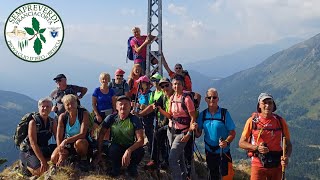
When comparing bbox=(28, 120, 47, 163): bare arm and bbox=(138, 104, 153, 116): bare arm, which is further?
bbox=(138, 104, 153, 116): bare arm

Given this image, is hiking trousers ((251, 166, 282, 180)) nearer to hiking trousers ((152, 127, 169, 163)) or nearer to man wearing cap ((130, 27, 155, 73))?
hiking trousers ((152, 127, 169, 163))

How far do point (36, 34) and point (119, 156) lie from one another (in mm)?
8606

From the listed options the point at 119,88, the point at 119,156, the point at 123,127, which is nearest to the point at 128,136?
the point at 123,127

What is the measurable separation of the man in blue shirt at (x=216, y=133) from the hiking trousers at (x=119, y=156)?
190 cm

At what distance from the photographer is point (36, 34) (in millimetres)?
15078

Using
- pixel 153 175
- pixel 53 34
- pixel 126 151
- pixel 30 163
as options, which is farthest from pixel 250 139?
pixel 53 34

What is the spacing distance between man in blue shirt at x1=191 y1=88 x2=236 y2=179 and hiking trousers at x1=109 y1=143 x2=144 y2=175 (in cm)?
190

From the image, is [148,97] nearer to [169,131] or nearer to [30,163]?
[169,131]

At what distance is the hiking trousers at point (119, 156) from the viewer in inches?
374

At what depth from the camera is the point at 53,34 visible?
51.4 feet

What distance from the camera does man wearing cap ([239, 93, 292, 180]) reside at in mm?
8062

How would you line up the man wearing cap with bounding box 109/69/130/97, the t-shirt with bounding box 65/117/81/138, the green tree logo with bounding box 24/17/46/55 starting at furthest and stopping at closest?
the green tree logo with bounding box 24/17/46/55, the man wearing cap with bounding box 109/69/130/97, the t-shirt with bounding box 65/117/81/138

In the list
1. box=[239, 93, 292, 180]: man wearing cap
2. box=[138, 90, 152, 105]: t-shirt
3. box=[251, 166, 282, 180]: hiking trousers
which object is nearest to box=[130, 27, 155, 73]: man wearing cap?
box=[138, 90, 152, 105]: t-shirt

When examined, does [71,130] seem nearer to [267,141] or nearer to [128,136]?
[128,136]
